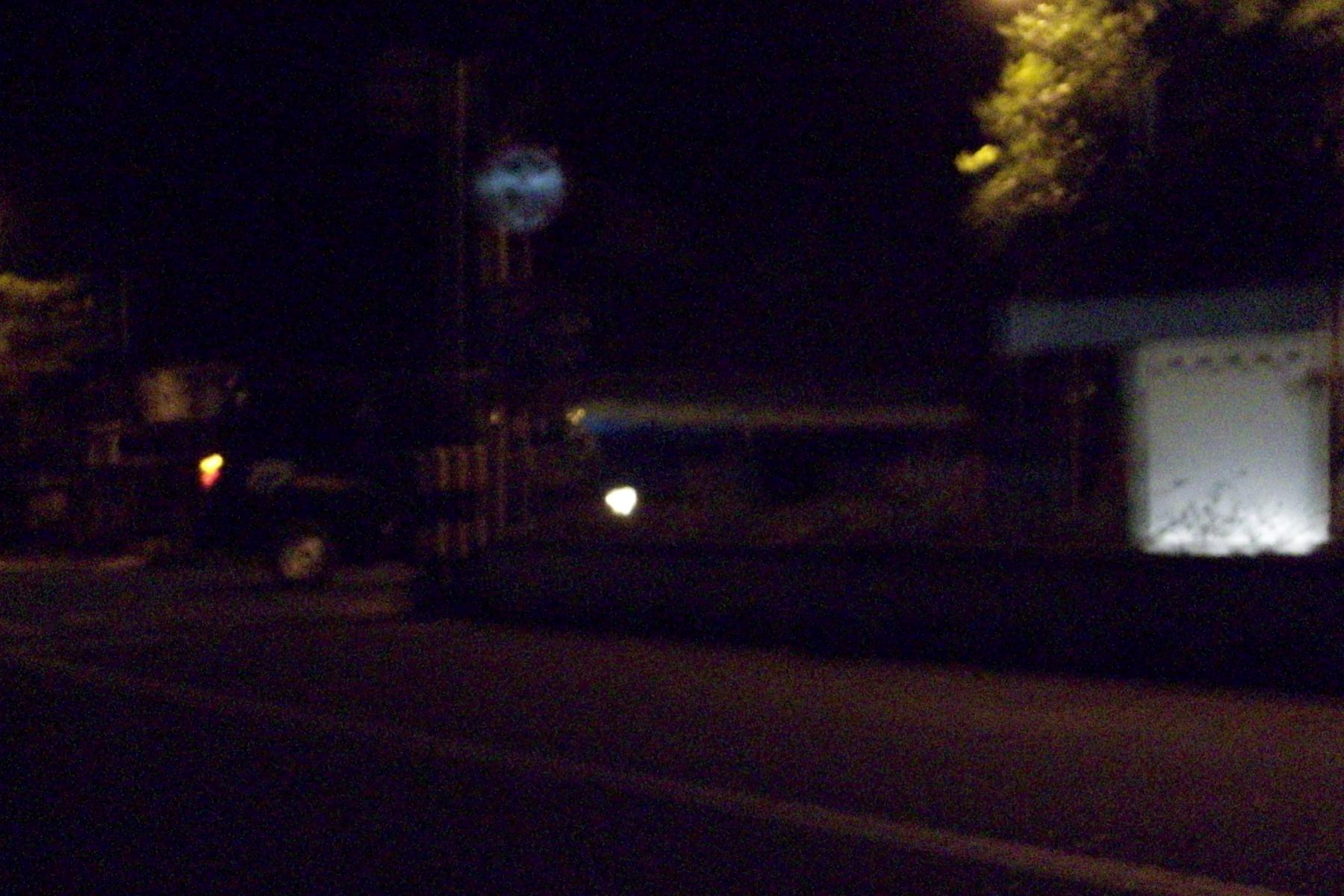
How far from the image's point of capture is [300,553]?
66.3ft

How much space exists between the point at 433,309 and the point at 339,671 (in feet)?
Answer: 47.4

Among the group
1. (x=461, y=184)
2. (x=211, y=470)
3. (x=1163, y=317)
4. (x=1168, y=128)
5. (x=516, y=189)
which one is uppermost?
(x=461, y=184)

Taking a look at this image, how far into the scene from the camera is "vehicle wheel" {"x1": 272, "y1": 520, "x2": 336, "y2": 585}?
2019 cm

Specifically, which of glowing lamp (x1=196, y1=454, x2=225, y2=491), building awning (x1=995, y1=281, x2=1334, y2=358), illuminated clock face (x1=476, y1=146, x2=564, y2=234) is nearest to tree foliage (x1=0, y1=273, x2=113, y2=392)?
glowing lamp (x1=196, y1=454, x2=225, y2=491)

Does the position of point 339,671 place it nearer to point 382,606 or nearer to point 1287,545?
point 382,606

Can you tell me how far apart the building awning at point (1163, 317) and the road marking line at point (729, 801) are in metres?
6.59

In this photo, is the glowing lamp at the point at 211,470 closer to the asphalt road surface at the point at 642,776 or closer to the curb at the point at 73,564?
the curb at the point at 73,564

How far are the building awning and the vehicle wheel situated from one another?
318 inches

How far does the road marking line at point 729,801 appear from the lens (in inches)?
297

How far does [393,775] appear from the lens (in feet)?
32.3

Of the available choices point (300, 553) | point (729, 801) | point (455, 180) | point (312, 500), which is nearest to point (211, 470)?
point (312, 500)

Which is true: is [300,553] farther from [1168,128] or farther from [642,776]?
[642,776]

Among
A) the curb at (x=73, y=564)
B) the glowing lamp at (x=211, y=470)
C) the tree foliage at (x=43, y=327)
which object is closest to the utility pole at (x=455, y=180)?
the glowing lamp at (x=211, y=470)

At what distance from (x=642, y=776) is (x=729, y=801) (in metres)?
0.81
